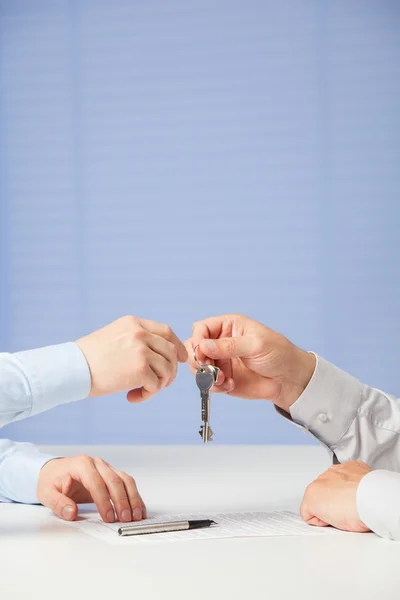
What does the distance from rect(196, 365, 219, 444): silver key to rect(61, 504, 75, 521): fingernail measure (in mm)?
256

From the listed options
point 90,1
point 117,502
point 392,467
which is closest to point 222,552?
point 117,502

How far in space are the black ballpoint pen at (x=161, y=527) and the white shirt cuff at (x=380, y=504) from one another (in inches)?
9.8

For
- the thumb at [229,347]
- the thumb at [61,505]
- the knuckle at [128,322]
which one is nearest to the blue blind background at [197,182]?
the thumb at [229,347]

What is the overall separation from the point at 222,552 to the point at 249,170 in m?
4.05

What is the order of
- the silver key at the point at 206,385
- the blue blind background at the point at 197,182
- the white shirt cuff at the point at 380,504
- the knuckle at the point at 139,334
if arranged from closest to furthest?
the white shirt cuff at the point at 380,504 < the knuckle at the point at 139,334 < the silver key at the point at 206,385 < the blue blind background at the point at 197,182

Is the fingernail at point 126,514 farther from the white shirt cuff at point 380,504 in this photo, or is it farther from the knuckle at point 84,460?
the white shirt cuff at point 380,504

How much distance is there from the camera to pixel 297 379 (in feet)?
5.75

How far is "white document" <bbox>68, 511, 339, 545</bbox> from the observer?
127 centimetres

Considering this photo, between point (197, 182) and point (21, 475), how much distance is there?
3637 millimetres

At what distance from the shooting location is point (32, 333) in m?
5.15

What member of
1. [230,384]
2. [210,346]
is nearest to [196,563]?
[210,346]

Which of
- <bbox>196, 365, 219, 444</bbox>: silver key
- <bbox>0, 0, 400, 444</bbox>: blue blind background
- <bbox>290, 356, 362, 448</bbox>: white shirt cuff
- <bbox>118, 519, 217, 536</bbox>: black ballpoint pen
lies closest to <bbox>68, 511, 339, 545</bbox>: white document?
<bbox>118, 519, 217, 536</bbox>: black ballpoint pen

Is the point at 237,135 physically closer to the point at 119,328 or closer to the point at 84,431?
the point at 84,431

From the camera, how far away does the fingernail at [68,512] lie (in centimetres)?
144
